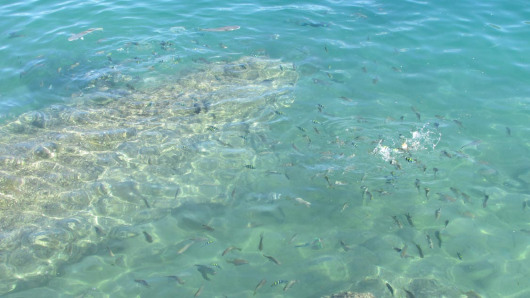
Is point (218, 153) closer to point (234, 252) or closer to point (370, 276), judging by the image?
point (234, 252)

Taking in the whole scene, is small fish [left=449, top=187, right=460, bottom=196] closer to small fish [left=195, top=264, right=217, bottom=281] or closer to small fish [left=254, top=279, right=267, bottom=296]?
small fish [left=254, top=279, right=267, bottom=296]

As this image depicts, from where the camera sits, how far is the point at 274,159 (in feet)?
34.2

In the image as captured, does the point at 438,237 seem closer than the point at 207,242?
No

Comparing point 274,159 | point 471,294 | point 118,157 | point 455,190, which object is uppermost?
point 118,157

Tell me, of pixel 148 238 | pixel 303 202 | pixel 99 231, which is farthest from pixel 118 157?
pixel 303 202

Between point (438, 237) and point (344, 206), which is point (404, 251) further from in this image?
point (344, 206)

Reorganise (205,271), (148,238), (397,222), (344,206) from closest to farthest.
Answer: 1. (205,271)
2. (148,238)
3. (397,222)
4. (344,206)

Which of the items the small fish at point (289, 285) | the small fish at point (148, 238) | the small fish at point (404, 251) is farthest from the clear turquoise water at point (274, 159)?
the small fish at point (289, 285)

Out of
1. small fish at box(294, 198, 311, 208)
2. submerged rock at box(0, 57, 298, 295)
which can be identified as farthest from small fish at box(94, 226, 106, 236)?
small fish at box(294, 198, 311, 208)

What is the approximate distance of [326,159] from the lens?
1036 cm

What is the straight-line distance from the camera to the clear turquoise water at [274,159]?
26.2ft

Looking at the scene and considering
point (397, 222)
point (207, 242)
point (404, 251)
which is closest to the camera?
point (404, 251)

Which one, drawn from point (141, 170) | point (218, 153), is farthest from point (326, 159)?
point (141, 170)

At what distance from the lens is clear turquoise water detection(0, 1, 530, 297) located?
26.2 feet
